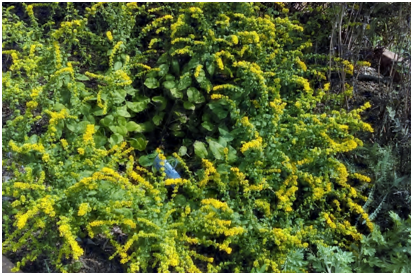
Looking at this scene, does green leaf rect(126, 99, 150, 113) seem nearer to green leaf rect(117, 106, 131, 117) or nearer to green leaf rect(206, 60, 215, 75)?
green leaf rect(117, 106, 131, 117)

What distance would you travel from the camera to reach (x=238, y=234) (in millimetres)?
2395

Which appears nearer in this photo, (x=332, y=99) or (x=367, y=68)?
(x=332, y=99)

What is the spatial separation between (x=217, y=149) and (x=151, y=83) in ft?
2.67

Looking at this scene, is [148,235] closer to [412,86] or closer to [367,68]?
[412,86]

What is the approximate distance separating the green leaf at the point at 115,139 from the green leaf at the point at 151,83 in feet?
1.59

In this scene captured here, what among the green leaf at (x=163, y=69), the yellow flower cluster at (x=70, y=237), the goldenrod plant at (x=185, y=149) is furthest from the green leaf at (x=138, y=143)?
the yellow flower cluster at (x=70, y=237)

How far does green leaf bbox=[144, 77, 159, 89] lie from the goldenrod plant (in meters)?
0.03

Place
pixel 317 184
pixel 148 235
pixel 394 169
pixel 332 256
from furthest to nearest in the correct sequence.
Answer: pixel 394 169 < pixel 317 184 < pixel 332 256 < pixel 148 235

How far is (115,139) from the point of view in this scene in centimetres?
281

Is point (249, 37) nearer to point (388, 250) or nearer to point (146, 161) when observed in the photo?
point (146, 161)

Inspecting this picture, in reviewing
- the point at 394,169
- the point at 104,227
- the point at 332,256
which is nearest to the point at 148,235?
the point at 104,227

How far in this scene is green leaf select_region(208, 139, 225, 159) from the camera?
8.64ft

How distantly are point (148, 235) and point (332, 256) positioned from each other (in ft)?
3.31

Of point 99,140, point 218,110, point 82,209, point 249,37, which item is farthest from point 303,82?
point 82,209
